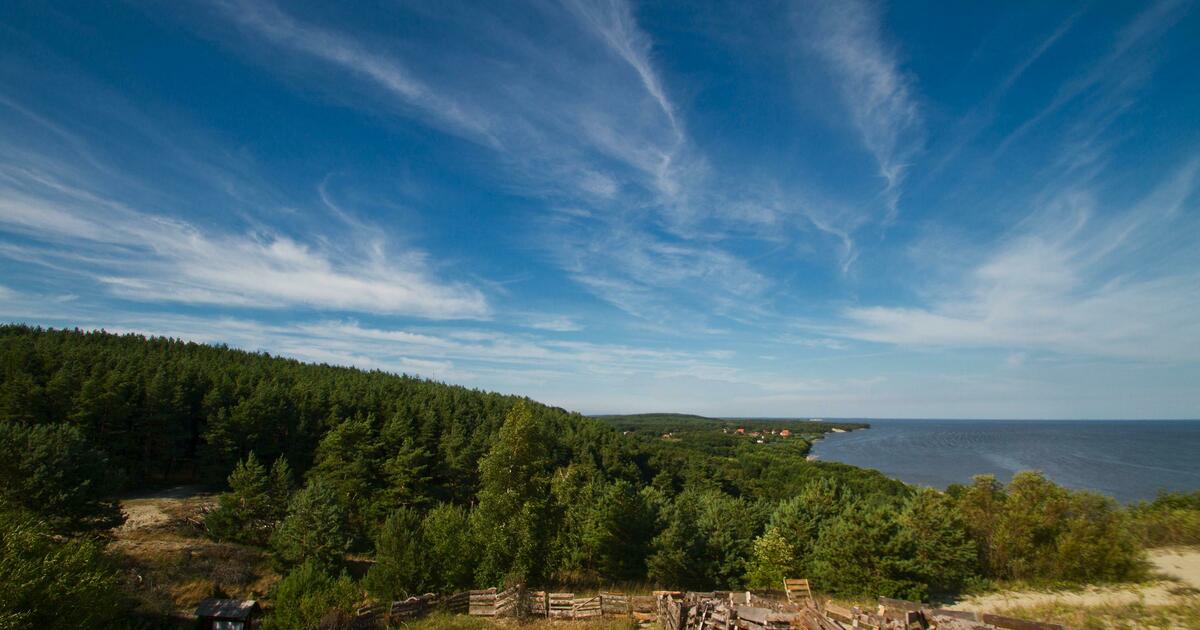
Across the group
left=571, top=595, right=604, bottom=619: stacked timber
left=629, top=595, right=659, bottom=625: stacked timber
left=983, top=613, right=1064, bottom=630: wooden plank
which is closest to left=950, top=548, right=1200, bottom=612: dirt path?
left=983, top=613, right=1064, bottom=630: wooden plank

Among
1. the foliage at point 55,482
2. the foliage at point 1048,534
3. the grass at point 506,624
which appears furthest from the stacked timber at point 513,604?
the foliage at point 55,482

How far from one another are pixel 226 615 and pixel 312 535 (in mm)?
7969

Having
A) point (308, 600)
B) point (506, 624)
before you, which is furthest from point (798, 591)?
point (308, 600)

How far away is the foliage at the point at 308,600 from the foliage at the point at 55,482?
18.3m

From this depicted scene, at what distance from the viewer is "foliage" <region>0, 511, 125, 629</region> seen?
44.5ft

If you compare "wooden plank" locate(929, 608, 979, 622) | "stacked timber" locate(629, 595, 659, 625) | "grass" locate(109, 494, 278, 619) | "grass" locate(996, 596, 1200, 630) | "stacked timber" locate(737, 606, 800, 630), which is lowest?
"grass" locate(109, 494, 278, 619)

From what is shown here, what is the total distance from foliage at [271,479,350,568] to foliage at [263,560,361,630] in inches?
382

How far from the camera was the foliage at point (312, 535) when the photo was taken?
99.0 ft

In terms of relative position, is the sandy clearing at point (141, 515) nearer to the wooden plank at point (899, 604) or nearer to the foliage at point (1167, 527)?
the wooden plank at point (899, 604)

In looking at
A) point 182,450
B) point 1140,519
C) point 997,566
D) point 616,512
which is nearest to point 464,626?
point 616,512

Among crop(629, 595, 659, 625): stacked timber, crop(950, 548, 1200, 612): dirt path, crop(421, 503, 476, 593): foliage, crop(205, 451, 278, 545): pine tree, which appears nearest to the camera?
crop(950, 548, 1200, 612): dirt path

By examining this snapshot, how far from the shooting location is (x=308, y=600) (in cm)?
1984

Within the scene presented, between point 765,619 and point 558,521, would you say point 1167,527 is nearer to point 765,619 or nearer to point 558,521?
point 765,619

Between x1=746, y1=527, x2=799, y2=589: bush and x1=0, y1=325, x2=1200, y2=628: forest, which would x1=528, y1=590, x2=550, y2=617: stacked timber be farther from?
x1=746, y1=527, x2=799, y2=589: bush
